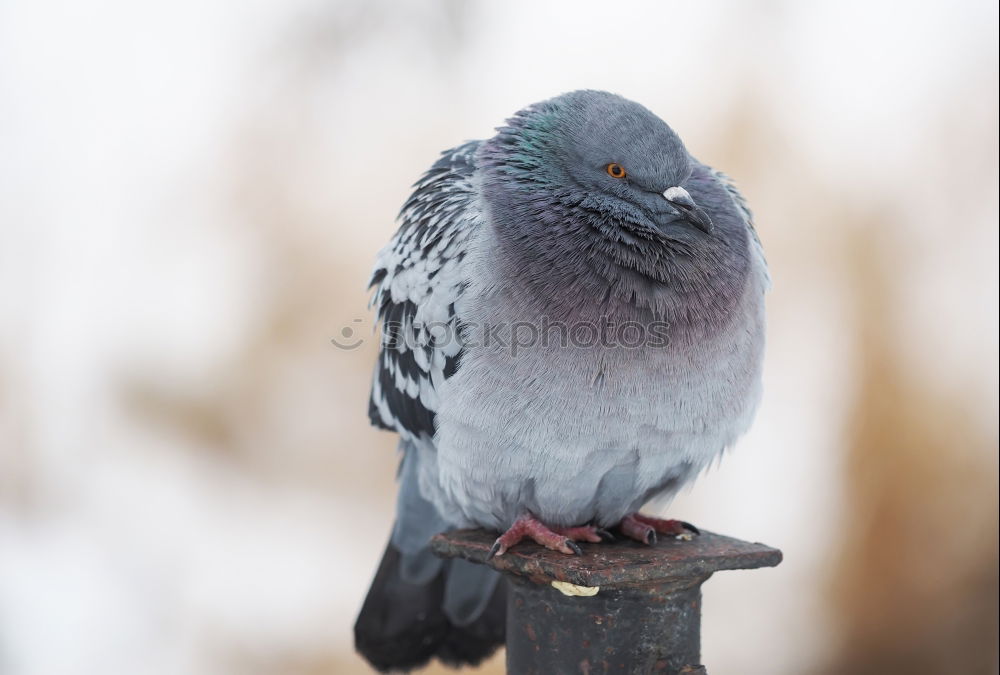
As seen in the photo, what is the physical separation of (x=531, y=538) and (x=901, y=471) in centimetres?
283

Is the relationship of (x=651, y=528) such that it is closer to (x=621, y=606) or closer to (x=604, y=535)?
(x=604, y=535)

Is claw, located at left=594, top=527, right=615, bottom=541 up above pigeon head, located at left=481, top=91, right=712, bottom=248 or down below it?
below

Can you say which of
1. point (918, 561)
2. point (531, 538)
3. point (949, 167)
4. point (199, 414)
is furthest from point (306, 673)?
point (949, 167)

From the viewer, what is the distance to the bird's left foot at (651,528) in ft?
9.60

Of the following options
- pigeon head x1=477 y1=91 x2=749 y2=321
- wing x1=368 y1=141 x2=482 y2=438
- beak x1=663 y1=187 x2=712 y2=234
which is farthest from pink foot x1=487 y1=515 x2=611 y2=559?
beak x1=663 y1=187 x2=712 y2=234

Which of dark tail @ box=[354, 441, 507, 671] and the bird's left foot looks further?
dark tail @ box=[354, 441, 507, 671]

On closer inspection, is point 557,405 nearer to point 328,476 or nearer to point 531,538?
point 531,538

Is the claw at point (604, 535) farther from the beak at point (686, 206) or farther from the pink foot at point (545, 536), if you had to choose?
the beak at point (686, 206)

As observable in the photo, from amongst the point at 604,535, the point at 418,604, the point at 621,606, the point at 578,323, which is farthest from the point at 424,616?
the point at 578,323

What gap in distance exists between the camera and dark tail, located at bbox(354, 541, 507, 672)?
11.7 feet

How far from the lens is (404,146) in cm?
456

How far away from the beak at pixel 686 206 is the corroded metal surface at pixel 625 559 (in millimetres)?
918

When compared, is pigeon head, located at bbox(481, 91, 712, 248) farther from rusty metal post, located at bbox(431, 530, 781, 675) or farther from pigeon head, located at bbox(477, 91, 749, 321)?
rusty metal post, located at bbox(431, 530, 781, 675)

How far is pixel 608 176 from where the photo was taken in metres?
2.78
